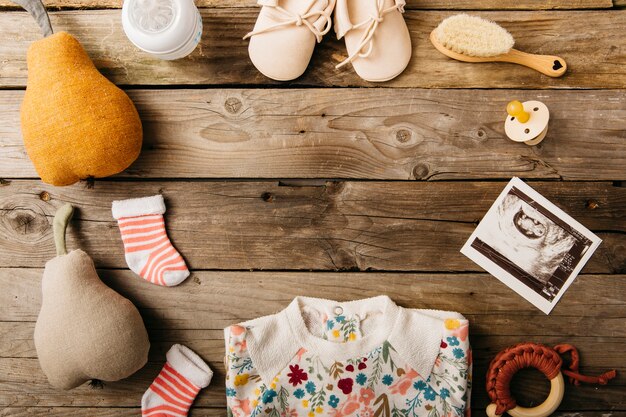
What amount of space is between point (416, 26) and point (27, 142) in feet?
2.85

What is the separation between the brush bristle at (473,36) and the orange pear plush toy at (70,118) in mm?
694

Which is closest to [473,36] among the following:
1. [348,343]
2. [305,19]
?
[305,19]

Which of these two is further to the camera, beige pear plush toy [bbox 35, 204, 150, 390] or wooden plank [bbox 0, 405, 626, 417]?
wooden plank [bbox 0, 405, 626, 417]

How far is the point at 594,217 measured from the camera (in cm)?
109

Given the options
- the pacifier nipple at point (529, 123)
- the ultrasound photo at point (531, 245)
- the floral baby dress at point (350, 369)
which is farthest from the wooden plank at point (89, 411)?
the pacifier nipple at point (529, 123)

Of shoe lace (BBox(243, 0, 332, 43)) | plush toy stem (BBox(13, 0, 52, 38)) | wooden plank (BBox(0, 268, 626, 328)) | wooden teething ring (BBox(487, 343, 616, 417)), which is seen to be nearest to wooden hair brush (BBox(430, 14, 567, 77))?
shoe lace (BBox(243, 0, 332, 43))

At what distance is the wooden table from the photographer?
1.09 m

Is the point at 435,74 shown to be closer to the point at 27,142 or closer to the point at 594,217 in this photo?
the point at 594,217

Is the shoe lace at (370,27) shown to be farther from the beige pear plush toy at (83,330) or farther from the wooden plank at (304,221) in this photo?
the beige pear plush toy at (83,330)

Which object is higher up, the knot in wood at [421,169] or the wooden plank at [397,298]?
the knot in wood at [421,169]

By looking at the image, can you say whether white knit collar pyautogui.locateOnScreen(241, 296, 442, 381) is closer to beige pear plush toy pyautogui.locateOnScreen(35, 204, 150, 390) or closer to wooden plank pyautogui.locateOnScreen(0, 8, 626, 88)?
beige pear plush toy pyautogui.locateOnScreen(35, 204, 150, 390)

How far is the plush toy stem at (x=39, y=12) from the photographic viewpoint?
3.35 ft

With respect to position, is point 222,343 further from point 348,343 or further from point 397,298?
point 397,298

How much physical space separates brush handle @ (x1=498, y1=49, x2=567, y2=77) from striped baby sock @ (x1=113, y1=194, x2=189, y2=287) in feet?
2.75
